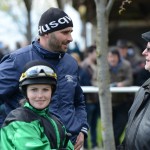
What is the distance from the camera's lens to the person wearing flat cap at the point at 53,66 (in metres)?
5.49

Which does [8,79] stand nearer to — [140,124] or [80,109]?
[80,109]

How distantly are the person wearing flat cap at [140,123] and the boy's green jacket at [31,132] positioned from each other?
0.59 metres

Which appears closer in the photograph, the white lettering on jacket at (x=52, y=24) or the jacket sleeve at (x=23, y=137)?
the jacket sleeve at (x=23, y=137)

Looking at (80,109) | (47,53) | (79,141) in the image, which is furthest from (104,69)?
(47,53)

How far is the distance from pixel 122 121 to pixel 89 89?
0.84 meters

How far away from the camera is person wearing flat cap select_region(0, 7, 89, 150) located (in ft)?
18.0

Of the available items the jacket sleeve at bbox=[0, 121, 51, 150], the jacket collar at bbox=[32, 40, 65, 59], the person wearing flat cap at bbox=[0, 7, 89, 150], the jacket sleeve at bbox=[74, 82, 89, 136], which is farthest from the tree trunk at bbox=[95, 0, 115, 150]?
the jacket sleeve at bbox=[0, 121, 51, 150]

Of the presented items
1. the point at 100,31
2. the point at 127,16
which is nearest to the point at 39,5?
the point at 127,16

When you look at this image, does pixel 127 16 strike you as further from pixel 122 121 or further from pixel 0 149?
pixel 0 149

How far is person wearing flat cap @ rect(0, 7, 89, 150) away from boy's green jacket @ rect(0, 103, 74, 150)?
0.68 m

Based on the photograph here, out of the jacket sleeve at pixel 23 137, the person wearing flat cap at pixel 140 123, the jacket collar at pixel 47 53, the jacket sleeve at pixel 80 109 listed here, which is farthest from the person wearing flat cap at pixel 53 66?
the jacket sleeve at pixel 23 137

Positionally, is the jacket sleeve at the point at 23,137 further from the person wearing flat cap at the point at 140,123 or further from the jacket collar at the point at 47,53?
the jacket collar at the point at 47,53

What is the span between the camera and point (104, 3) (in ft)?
21.2

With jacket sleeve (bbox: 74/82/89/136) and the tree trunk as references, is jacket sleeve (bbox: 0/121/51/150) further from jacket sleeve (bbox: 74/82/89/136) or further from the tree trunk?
the tree trunk
